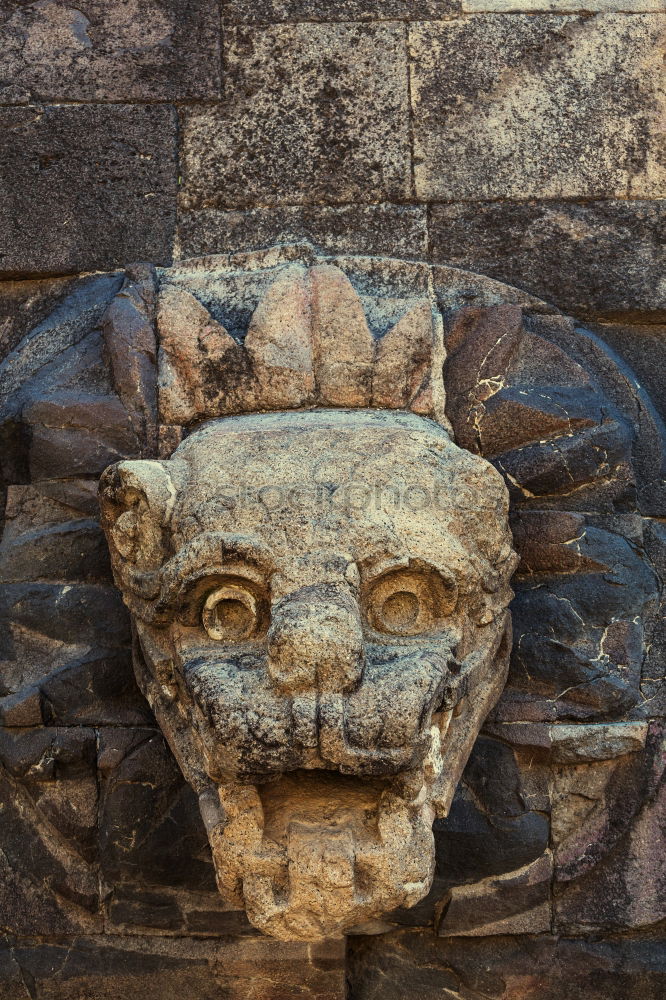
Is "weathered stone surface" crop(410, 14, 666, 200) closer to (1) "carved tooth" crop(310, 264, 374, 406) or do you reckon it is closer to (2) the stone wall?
(2) the stone wall

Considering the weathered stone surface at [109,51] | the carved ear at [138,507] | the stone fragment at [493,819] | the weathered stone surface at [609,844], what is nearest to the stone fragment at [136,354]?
the carved ear at [138,507]

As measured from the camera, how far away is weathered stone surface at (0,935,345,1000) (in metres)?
3.17

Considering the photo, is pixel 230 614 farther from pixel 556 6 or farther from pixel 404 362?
pixel 556 6

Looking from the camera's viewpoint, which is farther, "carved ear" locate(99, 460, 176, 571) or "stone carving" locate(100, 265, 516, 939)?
"carved ear" locate(99, 460, 176, 571)

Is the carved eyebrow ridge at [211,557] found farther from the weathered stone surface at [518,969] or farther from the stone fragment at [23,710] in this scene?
the weathered stone surface at [518,969]

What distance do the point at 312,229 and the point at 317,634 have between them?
5.18 feet

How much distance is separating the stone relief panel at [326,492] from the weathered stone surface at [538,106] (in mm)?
460

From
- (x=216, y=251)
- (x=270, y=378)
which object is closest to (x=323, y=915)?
(x=270, y=378)

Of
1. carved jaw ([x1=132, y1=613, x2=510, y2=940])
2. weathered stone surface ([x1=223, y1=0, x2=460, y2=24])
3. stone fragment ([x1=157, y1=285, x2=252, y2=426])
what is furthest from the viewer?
weathered stone surface ([x1=223, y1=0, x2=460, y2=24])

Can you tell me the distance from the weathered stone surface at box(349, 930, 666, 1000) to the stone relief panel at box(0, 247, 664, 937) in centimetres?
6

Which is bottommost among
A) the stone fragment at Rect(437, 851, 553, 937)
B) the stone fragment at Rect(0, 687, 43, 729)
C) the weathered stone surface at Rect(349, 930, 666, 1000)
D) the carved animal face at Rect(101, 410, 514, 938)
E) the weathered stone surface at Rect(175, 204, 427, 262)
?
the weathered stone surface at Rect(349, 930, 666, 1000)

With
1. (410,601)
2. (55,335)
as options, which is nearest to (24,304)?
(55,335)

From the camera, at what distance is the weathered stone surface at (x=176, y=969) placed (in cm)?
317

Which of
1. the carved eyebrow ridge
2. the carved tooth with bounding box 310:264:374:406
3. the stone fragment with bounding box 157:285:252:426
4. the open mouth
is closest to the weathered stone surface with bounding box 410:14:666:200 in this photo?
the carved tooth with bounding box 310:264:374:406
